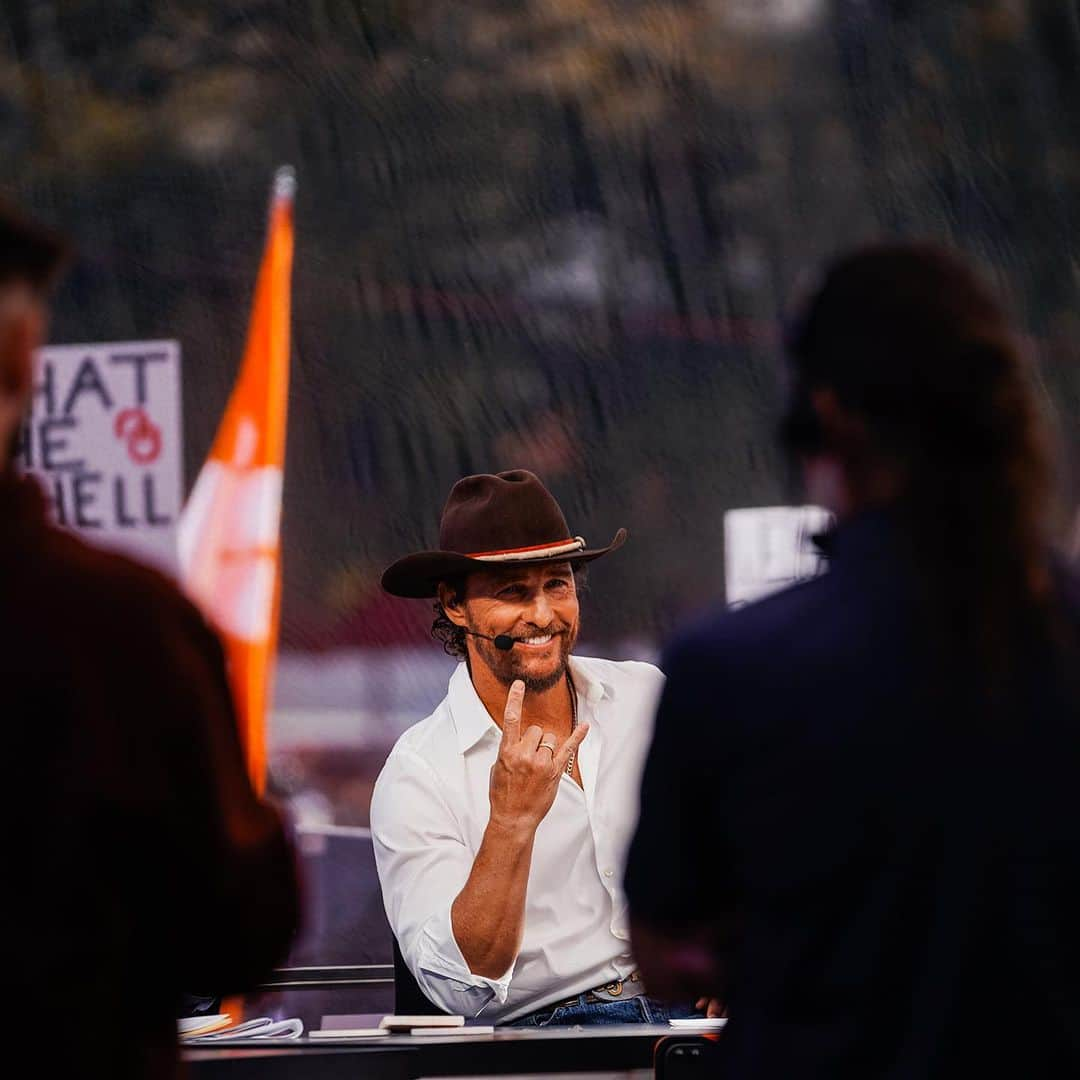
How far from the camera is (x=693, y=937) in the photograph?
114 cm

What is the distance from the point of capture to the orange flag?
130 inches

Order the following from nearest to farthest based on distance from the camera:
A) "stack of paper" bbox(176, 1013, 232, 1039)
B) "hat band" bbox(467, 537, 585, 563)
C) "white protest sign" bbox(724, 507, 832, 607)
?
"stack of paper" bbox(176, 1013, 232, 1039) → "hat band" bbox(467, 537, 585, 563) → "white protest sign" bbox(724, 507, 832, 607)

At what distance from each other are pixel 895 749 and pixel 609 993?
68.7 inches

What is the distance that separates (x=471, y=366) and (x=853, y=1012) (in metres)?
2.45

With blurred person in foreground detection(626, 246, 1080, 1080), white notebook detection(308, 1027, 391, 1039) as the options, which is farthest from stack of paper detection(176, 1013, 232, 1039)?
blurred person in foreground detection(626, 246, 1080, 1080)

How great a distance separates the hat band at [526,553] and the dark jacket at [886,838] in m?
1.73

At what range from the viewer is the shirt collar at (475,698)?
2.87 m

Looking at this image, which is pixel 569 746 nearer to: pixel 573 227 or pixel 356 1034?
pixel 356 1034

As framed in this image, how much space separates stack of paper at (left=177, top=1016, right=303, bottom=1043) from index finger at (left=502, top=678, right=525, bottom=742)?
2.16 ft

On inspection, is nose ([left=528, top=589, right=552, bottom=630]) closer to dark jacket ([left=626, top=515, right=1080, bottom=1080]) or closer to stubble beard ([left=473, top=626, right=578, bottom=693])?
stubble beard ([left=473, top=626, right=578, bottom=693])

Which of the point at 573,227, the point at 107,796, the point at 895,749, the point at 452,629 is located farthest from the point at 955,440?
the point at 573,227

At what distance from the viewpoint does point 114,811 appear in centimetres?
103

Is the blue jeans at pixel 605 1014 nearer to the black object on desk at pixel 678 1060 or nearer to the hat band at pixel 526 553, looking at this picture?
the black object on desk at pixel 678 1060

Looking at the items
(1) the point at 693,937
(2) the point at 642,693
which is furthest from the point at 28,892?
(2) the point at 642,693
